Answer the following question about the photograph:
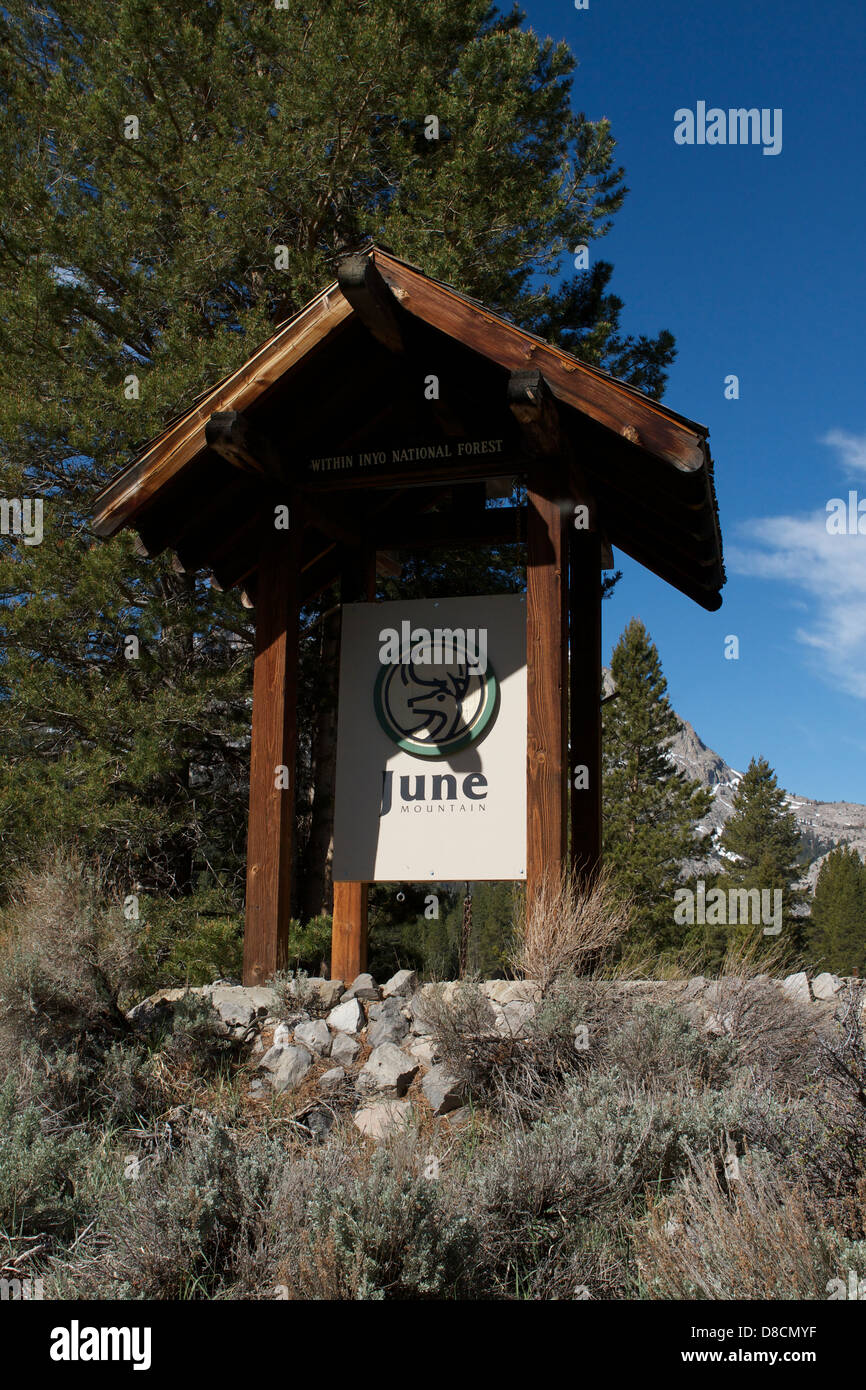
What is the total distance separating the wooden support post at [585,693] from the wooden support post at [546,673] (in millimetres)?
1075

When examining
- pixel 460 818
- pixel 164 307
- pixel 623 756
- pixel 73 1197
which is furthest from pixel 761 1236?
pixel 623 756

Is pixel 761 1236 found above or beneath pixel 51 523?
beneath

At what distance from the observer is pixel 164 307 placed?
1153cm

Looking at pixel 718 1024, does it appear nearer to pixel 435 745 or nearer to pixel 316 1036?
pixel 316 1036

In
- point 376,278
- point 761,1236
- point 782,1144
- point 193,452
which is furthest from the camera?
point 193,452

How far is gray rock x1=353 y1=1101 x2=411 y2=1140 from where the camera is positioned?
4.20 m

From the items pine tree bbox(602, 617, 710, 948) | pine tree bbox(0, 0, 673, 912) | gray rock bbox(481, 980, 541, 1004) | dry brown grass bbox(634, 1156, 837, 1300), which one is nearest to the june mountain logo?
gray rock bbox(481, 980, 541, 1004)

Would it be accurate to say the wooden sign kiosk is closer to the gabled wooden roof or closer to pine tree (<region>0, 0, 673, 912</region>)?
the gabled wooden roof

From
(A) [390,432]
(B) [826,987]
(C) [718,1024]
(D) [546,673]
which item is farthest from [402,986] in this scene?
(A) [390,432]

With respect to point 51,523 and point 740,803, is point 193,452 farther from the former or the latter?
point 740,803

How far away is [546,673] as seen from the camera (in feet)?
18.2

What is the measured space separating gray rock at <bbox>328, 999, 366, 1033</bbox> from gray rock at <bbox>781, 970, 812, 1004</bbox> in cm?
200

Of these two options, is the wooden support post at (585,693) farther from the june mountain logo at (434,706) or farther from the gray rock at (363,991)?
the gray rock at (363,991)

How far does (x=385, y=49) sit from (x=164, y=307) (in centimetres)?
348
